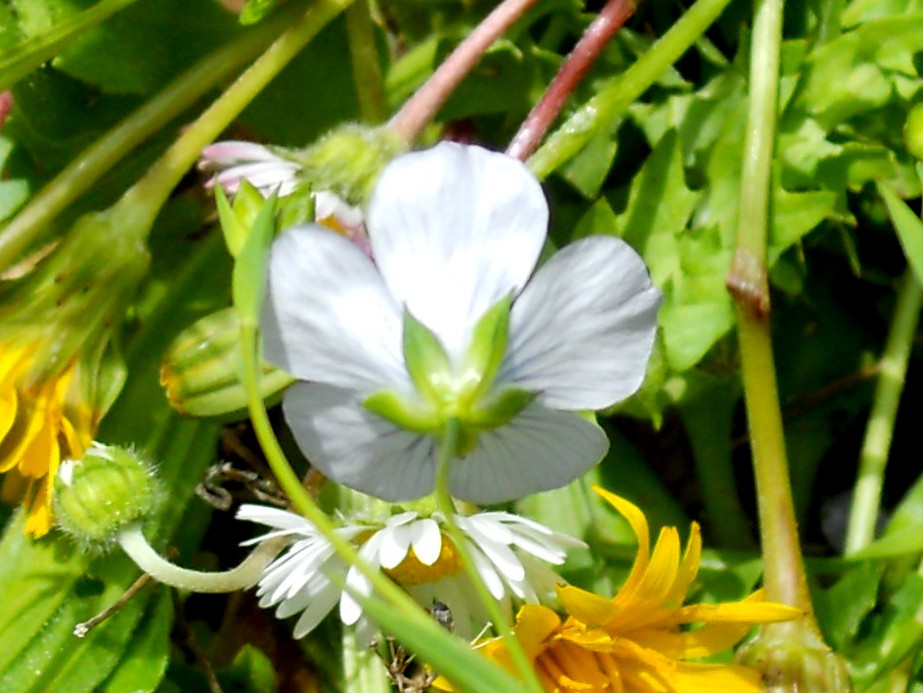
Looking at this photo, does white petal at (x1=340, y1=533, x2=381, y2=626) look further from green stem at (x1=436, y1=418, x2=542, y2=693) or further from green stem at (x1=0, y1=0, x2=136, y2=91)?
green stem at (x1=0, y1=0, x2=136, y2=91)

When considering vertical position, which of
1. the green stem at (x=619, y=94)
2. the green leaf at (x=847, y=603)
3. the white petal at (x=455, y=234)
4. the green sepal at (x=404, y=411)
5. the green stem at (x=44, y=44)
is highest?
the green stem at (x=44, y=44)

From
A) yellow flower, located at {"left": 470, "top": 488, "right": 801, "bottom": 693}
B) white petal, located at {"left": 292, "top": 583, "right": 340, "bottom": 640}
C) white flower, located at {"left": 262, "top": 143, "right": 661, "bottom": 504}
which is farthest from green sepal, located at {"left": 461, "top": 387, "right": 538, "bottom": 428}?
white petal, located at {"left": 292, "top": 583, "right": 340, "bottom": 640}

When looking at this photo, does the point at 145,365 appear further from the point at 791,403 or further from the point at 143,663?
the point at 791,403

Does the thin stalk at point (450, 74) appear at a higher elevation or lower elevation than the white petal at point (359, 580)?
higher

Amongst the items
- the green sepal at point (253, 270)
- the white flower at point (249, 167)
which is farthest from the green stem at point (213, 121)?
the green sepal at point (253, 270)

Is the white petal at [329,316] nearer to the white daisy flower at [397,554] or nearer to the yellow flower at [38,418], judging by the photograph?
the white daisy flower at [397,554]

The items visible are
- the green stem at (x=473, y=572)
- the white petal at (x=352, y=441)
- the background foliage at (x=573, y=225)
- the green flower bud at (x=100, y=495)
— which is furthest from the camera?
the background foliage at (x=573, y=225)

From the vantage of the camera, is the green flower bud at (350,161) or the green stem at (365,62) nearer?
the green flower bud at (350,161)
